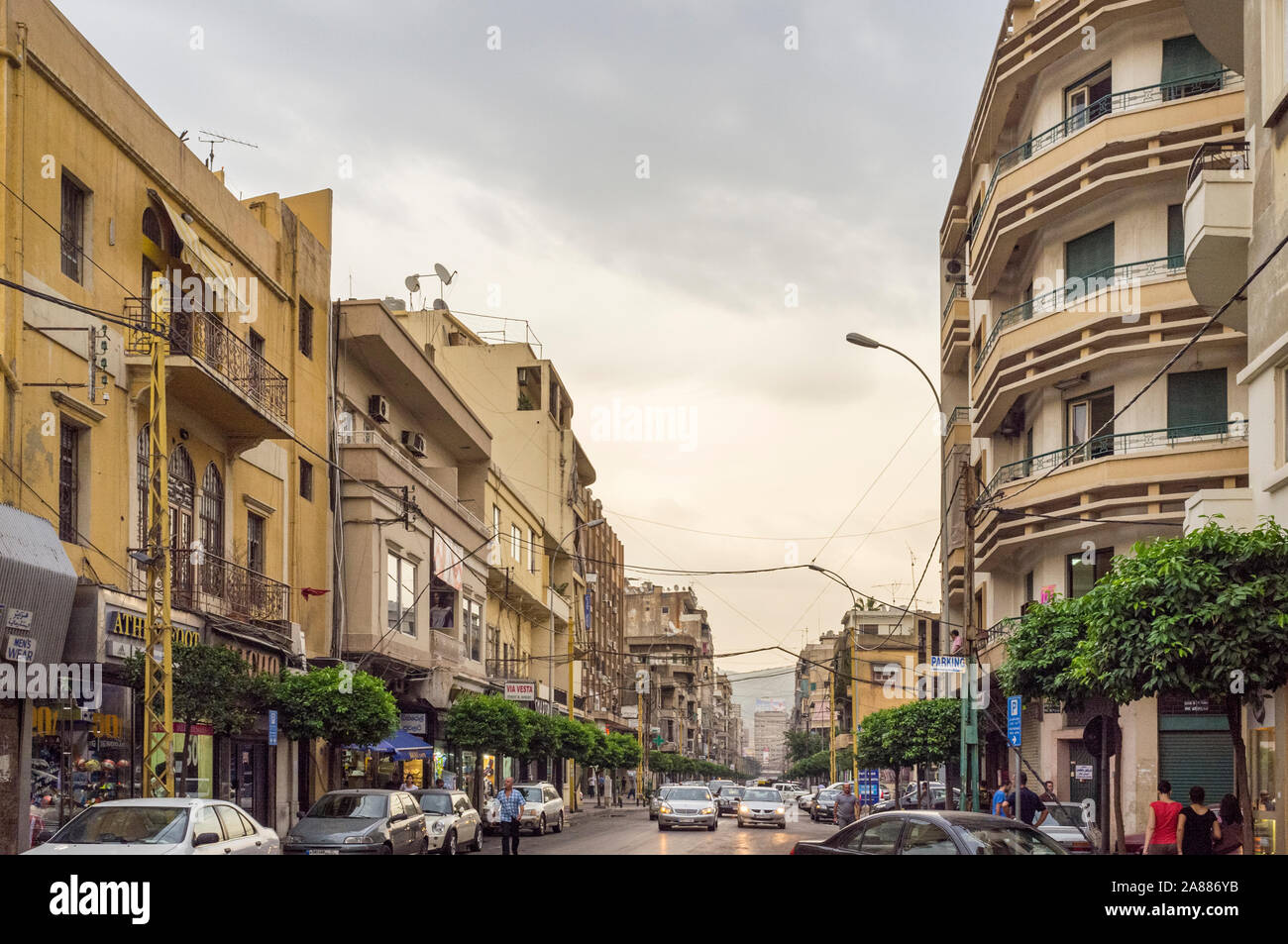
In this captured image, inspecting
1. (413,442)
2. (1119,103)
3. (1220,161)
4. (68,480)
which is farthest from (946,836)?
(413,442)

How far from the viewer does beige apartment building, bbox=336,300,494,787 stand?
36.9 metres

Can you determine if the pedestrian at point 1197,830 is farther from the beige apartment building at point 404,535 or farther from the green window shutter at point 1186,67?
the beige apartment building at point 404,535

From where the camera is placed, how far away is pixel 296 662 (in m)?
31.5

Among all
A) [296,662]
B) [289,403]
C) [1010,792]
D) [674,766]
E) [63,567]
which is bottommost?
[674,766]

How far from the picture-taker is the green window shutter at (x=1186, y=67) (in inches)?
1179

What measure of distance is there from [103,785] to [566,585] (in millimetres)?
55339

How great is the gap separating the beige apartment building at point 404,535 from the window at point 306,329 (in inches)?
97.9

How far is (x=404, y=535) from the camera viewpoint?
39.9 metres

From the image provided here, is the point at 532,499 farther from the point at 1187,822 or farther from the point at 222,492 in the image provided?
the point at 1187,822

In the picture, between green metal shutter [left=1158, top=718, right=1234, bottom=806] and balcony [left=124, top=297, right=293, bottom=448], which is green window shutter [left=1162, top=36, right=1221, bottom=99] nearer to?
green metal shutter [left=1158, top=718, right=1234, bottom=806]

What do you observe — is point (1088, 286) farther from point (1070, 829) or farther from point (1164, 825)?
point (1164, 825)

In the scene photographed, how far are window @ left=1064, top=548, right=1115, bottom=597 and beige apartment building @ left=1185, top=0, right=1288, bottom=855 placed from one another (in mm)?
10326

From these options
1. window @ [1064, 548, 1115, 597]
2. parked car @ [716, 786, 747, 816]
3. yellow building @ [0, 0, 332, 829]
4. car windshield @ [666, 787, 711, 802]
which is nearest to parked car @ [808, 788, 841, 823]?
parked car @ [716, 786, 747, 816]
